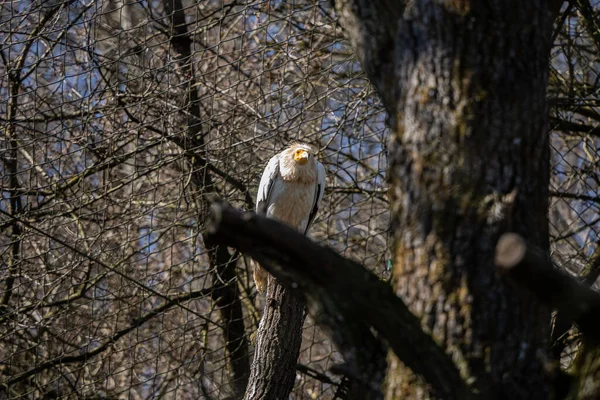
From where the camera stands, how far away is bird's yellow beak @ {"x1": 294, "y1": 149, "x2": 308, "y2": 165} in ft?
12.9

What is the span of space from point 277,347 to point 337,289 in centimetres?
165

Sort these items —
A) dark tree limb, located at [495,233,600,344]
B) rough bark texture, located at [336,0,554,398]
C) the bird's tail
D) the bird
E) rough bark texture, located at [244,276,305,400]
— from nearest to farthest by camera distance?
1. dark tree limb, located at [495,233,600,344]
2. rough bark texture, located at [336,0,554,398]
3. rough bark texture, located at [244,276,305,400]
4. the bird's tail
5. the bird

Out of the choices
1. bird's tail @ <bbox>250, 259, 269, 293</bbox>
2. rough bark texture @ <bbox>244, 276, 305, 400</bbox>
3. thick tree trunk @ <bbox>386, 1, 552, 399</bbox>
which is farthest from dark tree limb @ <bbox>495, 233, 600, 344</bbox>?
bird's tail @ <bbox>250, 259, 269, 293</bbox>

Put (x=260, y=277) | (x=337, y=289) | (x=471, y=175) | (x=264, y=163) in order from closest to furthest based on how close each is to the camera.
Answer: (x=337, y=289) → (x=471, y=175) → (x=260, y=277) → (x=264, y=163)

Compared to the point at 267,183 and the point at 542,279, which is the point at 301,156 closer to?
the point at 267,183

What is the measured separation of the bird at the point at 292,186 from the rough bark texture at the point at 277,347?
2.24 ft

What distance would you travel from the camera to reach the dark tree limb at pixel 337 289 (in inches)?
61.4

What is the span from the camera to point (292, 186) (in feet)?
13.3

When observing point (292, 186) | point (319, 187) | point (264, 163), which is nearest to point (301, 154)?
point (292, 186)

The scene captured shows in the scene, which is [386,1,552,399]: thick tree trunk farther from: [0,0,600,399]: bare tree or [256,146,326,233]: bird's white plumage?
[256,146,326,233]: bird's white plumage

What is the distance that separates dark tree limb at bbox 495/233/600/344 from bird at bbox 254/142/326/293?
8.23ft

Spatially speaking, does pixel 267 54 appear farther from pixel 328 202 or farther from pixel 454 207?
pixel 454 207

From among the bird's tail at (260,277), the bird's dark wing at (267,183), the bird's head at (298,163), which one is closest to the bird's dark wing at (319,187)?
the bird's head at (298,163)

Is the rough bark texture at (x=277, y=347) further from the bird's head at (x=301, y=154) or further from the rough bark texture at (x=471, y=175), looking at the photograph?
the rough bark texture at (x=471, y=175)
